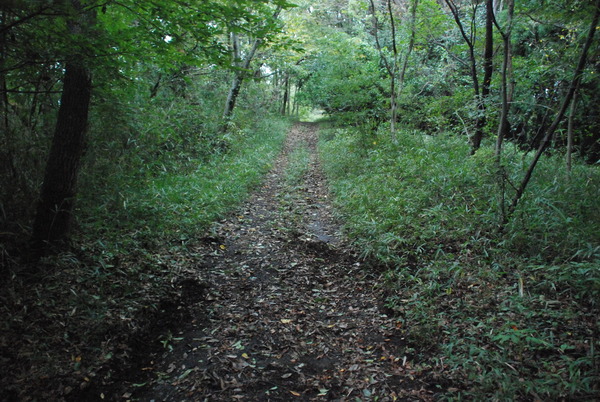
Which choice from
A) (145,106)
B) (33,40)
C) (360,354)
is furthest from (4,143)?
(360,354)

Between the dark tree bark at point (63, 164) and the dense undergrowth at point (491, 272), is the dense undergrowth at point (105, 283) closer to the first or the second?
the dark tree bark at point (63, 164)

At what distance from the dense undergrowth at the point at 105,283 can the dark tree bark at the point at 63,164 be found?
327 millimetres

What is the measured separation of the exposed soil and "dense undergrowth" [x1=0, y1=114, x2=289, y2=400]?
0.25 m

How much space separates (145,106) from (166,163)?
142 cm

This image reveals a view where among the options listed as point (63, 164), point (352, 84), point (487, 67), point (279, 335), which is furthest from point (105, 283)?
→ point (352, 84)

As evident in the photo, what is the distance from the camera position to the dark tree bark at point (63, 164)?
406 cm

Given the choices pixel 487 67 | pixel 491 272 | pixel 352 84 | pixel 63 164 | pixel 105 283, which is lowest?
pixel 105 283

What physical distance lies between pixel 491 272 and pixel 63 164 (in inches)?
215

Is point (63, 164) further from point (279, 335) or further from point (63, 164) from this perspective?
point (279, 335)

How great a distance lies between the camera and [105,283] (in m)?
3.96

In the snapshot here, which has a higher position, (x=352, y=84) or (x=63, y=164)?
(x=352, y=84)

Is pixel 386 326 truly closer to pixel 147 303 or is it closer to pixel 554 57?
pixel 147 303

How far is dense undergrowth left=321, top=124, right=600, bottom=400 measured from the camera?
2951 mm

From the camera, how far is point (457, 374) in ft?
10.1
